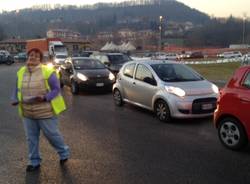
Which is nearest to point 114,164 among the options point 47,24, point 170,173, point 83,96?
point 170,173

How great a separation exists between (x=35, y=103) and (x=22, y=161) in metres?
1.24

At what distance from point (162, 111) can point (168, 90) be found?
0.54m

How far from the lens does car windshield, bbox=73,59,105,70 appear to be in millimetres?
16219

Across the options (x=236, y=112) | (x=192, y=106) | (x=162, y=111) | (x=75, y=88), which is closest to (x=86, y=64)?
(x=75, y=88)

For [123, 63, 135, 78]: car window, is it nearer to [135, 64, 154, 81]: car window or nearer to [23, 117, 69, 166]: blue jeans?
[135, 64, 154, 81]: car window

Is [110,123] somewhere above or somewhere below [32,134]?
below

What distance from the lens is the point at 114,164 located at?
228 inches

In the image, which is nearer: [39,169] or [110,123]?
[39,169]

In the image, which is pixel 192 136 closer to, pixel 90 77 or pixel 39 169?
pixel 39 169

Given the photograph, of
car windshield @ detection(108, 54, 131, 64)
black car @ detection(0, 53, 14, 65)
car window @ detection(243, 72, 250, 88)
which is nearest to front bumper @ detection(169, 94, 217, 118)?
car window @ detection(243, 72, 250, 88)

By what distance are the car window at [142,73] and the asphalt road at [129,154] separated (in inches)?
42.7

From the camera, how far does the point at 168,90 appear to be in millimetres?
9070

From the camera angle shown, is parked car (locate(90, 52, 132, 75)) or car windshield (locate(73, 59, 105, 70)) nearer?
car windshield (locate(73, 59, 105, 70))

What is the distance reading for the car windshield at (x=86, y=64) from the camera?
16219 mm
